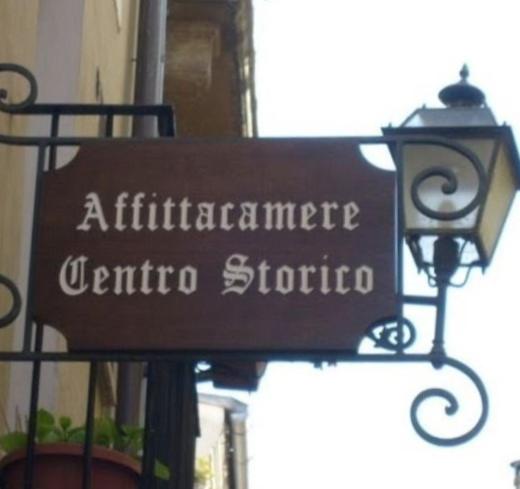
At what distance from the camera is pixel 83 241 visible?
18.0 feet

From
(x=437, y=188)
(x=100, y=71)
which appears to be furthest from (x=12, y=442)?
(x=100, y=71)

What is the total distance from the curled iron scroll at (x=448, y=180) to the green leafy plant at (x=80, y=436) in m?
1.11

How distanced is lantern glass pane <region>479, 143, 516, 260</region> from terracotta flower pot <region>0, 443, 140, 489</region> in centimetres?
Result: 137

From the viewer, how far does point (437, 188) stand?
6.09 meters

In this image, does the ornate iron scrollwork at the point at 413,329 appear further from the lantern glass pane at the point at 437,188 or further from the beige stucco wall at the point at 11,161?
the beige stucco wall at the point at 11,161

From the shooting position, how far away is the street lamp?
225 inches

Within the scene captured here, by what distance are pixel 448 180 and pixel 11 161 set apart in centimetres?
196

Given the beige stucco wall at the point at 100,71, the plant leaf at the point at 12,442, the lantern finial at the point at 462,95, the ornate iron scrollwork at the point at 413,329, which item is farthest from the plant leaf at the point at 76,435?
the beige stucco wall at the point at 100,71

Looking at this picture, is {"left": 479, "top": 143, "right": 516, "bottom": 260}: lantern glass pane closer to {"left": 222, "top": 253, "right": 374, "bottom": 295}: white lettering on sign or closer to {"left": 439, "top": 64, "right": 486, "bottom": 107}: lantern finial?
{"left": 439, "top": 64, "right": 486, "bottom": 107}: lantern finial

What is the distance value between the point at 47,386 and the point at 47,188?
9.34 ft

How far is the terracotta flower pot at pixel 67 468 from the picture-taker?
5.80 m

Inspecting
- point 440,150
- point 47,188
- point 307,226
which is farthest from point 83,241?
point 440,150

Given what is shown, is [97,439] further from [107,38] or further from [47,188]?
[107,38]

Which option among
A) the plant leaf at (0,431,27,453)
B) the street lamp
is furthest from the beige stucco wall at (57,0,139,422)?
the plant leaf at (0,431,27,453)
